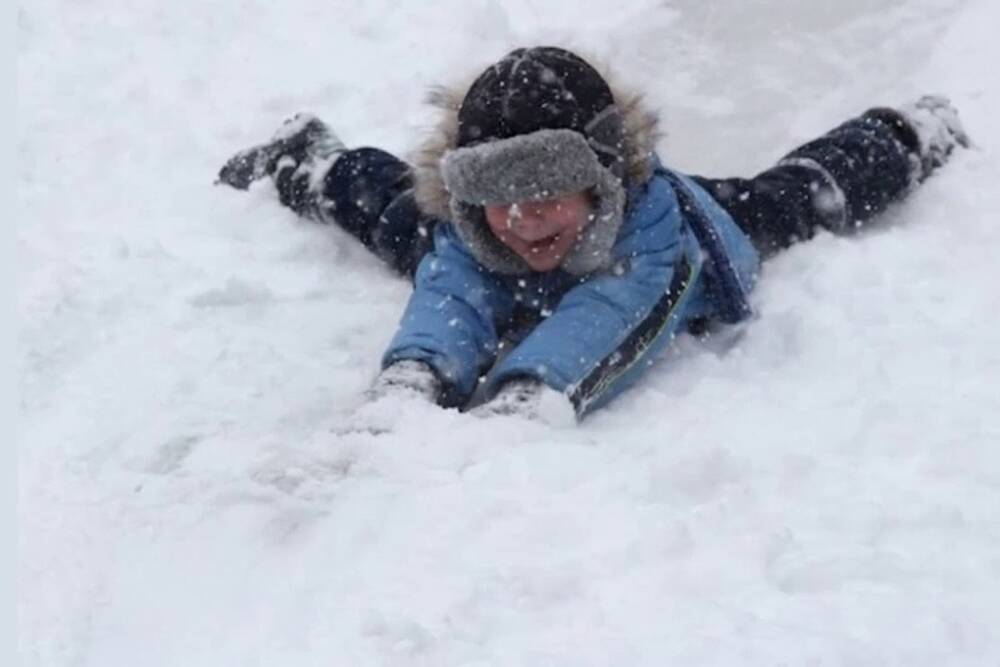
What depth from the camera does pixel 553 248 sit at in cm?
236

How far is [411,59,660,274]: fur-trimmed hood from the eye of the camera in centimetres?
238

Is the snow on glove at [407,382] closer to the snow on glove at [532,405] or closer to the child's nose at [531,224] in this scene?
the snow on glove at [532,405]

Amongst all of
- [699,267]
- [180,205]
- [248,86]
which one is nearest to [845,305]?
[699,267]

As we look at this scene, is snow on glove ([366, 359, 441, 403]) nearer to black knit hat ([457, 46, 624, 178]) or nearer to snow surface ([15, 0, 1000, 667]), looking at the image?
snow surface ([15, 0, 1000, 667])

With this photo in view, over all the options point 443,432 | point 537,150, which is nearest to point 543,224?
point 537,150

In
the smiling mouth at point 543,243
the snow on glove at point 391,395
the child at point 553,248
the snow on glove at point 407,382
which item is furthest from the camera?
the smiling mouth at point 543,243

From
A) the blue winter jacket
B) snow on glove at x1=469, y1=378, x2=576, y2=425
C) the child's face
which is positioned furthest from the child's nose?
snow on glove at x1=469, y1=378, x2=576, y2=425

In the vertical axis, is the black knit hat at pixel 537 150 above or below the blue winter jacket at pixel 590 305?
above

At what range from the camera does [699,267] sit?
2490mm

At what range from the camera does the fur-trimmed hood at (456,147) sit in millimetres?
2385

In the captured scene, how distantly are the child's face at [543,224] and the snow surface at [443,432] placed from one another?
0.90ft

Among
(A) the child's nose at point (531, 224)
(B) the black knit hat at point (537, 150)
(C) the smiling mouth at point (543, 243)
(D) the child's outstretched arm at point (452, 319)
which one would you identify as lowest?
(D) the child's outstretched arm at point (452, 319)

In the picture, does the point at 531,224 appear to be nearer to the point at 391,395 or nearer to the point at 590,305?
the point at 590,305

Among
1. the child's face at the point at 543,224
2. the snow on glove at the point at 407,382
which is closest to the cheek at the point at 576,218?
the child's face at the point at 543,224
